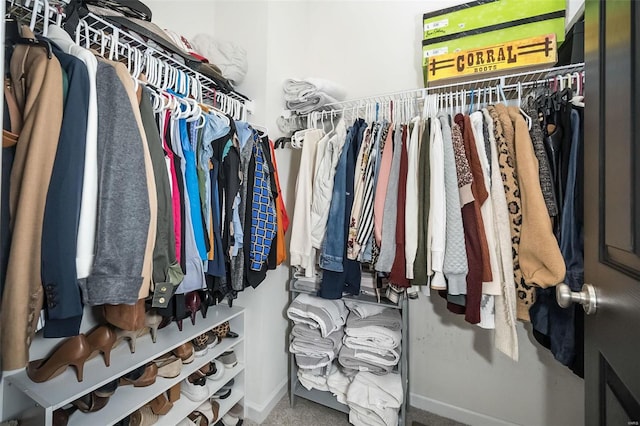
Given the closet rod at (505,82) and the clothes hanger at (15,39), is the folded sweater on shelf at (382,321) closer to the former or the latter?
the closet rod at (505,82)

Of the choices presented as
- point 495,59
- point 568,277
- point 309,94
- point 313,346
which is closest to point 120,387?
point 313,346

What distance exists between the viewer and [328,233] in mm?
1179

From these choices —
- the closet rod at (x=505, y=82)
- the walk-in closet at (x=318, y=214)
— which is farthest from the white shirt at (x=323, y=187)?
the closet rod at (x=505, y=82)

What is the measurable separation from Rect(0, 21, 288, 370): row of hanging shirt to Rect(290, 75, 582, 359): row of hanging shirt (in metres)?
0.68

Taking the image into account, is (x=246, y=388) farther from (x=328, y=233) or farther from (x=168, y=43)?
(x=168, y=43)

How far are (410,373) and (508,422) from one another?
51 centimetres

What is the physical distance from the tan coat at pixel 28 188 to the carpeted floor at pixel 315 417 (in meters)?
1.31

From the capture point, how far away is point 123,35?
875 mm

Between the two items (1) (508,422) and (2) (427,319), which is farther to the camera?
(2) (427,319)

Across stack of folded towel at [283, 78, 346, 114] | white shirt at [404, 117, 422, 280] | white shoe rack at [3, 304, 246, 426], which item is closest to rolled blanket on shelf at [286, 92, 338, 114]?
stack of folded towel at [283, 78, 346, 114]

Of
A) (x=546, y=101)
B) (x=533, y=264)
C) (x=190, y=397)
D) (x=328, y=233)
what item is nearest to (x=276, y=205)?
(x=328, y=233)

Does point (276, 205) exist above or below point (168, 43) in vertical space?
below

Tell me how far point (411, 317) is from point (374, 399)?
0.51 m

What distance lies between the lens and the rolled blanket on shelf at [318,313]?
1328mm
